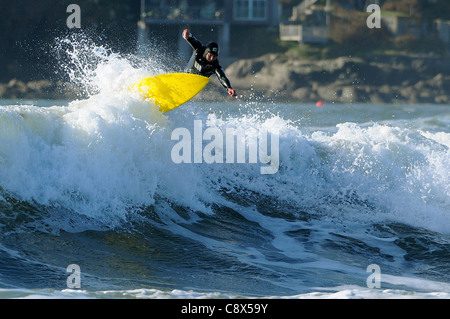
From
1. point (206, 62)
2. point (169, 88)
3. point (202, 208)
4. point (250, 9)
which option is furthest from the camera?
point (250, 9)

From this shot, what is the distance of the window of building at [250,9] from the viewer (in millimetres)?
54062

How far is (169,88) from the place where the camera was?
10383 millimetres

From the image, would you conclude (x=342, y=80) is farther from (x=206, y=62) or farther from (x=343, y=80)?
(x=206, y=62)

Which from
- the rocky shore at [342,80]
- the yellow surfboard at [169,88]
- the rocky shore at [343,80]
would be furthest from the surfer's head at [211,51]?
the rocky shore at [342,80]

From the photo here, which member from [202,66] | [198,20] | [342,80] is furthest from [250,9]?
[202,66]

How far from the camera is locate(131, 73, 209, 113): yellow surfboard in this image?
33.6 ft

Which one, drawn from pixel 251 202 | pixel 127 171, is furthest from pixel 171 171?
pixel 251 202

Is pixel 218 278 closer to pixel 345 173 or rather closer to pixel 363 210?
pixel 363 210

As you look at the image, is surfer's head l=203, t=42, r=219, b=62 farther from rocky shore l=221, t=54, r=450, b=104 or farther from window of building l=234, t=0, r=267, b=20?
window of building l=234, t=0, r=267, b=20

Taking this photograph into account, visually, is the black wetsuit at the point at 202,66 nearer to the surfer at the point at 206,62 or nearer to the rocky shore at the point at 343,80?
the surfer at the point at 206,62

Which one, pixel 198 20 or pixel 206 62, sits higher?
pixel 198 20

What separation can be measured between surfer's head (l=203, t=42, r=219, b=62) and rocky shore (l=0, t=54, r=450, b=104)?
127ft

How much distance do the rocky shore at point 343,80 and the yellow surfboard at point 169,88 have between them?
38.6 meters

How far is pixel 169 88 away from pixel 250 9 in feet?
151
